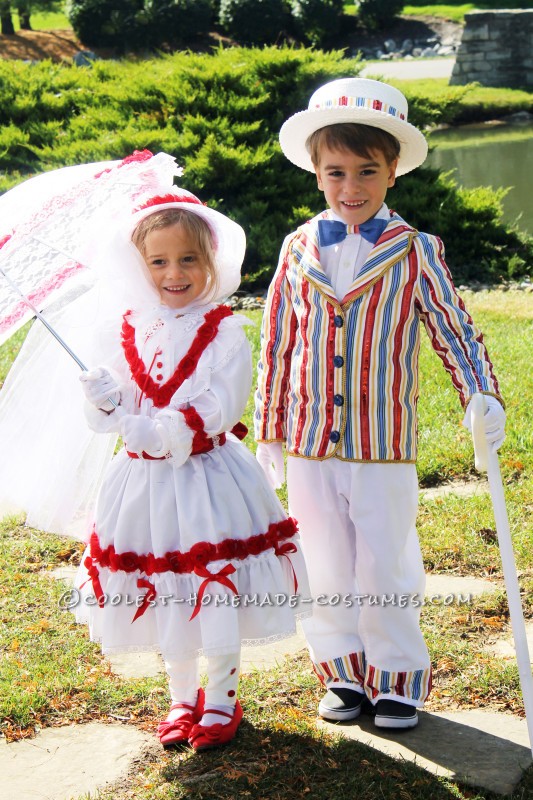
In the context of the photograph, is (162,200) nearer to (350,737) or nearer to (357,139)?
(357,139)

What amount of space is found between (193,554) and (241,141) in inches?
283

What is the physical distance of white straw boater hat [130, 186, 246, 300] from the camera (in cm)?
280

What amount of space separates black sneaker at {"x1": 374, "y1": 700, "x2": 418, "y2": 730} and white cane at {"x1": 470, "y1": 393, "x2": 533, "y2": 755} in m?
0.35

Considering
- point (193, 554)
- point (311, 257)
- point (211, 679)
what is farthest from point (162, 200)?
point (211, 679)

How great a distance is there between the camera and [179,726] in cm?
278

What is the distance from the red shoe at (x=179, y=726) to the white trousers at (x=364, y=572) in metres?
0.36

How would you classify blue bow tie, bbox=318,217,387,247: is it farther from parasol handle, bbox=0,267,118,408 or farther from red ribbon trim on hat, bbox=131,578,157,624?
red ribbon trim on hat, bbox=131,578,157,624

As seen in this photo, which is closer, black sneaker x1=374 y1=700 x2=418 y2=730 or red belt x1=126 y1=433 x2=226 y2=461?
red belt x1=126 y1=433 x2=226 y2=461

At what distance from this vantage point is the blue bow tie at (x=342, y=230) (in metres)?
2.82

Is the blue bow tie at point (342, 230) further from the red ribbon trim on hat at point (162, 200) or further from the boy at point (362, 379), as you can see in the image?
the red ribbon trim on hat at point (162, 200)

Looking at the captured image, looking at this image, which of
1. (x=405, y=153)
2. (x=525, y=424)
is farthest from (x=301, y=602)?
(x=525, y=424)

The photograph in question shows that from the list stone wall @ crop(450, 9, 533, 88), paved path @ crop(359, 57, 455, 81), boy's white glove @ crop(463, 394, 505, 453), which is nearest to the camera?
Answer: boy's white glove @ crop(463, 394, 505, 453)

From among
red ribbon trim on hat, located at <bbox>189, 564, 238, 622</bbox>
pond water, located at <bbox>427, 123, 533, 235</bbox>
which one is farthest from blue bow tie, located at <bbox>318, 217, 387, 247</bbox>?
pond water, located at <bbox>427, 123, 533, 235</bbox>

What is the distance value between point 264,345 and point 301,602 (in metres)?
0.73
